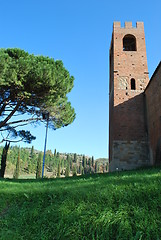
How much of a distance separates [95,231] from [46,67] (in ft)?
32.2

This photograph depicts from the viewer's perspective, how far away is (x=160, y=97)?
1036 cm

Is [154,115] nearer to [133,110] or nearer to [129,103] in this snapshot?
[133,110]

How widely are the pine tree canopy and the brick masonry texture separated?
12.0 feet

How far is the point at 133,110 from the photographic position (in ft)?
42.8

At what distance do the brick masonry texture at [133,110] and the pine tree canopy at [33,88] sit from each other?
144 inches

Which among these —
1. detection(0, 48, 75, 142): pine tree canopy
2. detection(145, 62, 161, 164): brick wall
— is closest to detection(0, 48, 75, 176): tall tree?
detection(0, 48, 75, 142): pine tree canopy

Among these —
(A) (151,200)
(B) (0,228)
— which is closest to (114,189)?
(A) (151,200)

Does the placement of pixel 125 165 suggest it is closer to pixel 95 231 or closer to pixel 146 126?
pixel 146 126

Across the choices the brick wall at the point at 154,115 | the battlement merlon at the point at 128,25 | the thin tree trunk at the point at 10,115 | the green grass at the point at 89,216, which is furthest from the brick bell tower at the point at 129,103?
the green grass at the point at 89,216

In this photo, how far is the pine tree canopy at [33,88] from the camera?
10383 mm

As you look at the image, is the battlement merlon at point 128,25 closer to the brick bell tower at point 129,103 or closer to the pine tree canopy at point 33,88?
the brick bell tower at point 129,103

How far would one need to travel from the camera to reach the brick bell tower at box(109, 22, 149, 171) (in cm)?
1216

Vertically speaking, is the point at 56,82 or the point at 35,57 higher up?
the point at 35,57

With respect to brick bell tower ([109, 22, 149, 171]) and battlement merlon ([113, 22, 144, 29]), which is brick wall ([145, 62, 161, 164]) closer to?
brick bell tower ([109, 22, 149, 171])
